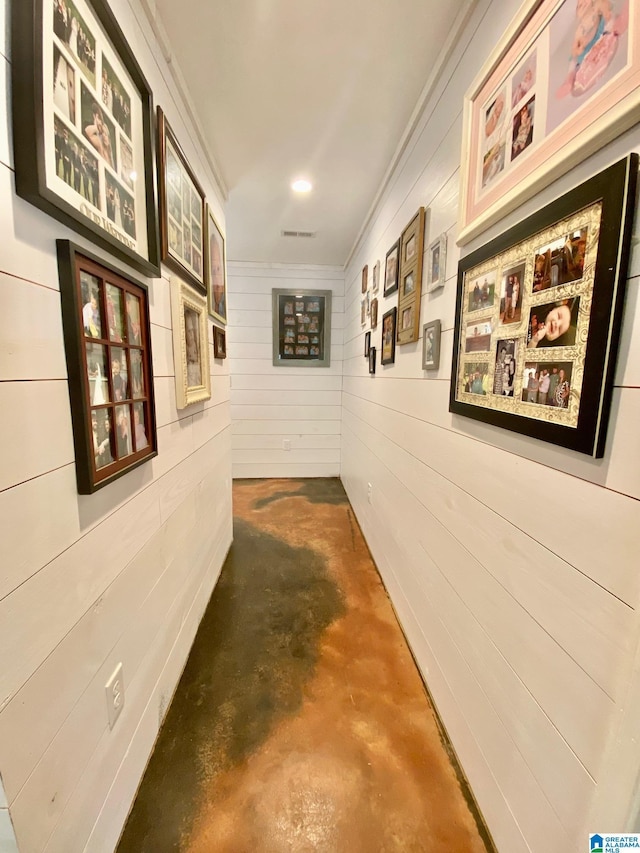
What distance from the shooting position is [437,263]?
131 cm

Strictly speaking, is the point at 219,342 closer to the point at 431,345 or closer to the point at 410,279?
the point at 410,279

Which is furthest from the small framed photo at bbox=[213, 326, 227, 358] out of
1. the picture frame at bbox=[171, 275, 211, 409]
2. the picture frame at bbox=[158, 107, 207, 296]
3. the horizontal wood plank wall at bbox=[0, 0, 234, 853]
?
the horizontal wood plank wall at bbox=[0, 0, 234, 853]

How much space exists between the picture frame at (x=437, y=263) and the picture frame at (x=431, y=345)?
15cm

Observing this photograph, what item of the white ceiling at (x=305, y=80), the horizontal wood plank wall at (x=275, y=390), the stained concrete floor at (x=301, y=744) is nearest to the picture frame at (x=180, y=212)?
the white ceiling at (x=305, y=80)

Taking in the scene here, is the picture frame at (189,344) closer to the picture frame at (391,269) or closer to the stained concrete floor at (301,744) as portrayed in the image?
the picture frame at (391,269)

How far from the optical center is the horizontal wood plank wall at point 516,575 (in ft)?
1.89

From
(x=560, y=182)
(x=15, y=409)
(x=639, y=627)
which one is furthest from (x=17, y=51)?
(x=639, y=627)

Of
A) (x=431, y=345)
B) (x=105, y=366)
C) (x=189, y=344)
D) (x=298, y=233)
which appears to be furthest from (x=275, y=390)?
(x=105, y=366)

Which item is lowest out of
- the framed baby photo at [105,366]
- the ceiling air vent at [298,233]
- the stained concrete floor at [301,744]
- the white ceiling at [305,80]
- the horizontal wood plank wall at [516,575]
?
the stained concrete floor at [301,744]

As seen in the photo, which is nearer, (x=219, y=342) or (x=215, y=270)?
(x=215, y=270)

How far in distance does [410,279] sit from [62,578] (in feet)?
5.60

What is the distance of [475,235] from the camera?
3.37 ft

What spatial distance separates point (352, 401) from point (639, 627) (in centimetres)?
283

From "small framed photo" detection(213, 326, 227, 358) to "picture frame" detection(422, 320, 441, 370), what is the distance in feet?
4.07
